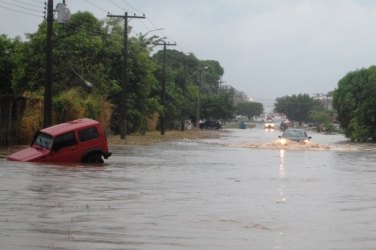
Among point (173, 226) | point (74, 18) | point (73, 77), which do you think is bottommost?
point (173, 226)

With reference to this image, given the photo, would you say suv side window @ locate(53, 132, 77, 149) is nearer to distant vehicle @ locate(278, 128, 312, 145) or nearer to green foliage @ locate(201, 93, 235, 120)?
distant vehicle @ locate(278, 128, 312, 145)

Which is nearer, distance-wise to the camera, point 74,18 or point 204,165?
point 204,165

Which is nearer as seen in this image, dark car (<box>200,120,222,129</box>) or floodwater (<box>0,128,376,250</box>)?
floodwater (<box>0,128,376,250</box>)

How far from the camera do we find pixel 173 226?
11.6 meters

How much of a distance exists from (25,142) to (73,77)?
13.2m

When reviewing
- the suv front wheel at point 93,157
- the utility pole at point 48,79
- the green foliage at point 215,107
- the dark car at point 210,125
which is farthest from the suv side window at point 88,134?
the green foliage at point 215,107

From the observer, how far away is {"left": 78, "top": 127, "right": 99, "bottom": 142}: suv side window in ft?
82.6

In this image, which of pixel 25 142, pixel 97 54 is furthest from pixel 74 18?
pixel 25 142

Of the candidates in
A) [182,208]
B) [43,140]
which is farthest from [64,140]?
[182,208]

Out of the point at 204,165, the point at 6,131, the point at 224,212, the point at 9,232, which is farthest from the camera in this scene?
the point at 6,131

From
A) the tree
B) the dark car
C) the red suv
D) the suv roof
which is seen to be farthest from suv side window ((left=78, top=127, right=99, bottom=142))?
the dark car

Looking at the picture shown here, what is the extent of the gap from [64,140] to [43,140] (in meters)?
0.80

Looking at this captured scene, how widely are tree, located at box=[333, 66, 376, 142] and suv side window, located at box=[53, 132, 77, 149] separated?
46.2 m

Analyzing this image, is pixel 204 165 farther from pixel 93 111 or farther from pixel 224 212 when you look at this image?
pixel 93 111
